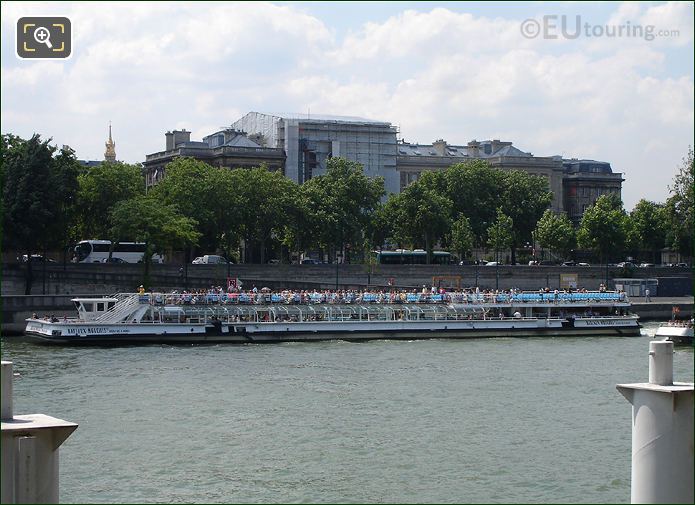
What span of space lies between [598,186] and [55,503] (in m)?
121

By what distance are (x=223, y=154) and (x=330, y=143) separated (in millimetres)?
10329

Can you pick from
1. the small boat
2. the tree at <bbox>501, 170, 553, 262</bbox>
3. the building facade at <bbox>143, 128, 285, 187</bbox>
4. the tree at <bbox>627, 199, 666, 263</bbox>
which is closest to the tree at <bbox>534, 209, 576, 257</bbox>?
the tree at <bbox>501, 170, 553, 262</bbox>

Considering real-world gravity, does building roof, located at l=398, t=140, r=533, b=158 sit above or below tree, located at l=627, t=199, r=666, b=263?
above

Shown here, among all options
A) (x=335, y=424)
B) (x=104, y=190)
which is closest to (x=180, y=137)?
(x=104, y=190)

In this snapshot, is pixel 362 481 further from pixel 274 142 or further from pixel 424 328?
pixel 274 142

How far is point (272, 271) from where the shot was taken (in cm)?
7519

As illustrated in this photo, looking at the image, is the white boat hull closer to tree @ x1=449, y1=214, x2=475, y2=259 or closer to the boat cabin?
the boat cabin

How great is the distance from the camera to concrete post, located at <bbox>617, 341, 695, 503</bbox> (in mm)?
8312

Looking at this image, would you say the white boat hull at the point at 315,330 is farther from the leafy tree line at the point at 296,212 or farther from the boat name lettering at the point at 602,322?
the leafy tree line at the point at 296,212

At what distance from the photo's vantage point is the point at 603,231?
94.7m

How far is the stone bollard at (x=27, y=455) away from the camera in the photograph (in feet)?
26.6

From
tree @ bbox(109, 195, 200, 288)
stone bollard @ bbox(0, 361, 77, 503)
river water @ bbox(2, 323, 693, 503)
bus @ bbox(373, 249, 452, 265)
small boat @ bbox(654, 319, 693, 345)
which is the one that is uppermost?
tree @ bbox(109, 195, 200, 288)

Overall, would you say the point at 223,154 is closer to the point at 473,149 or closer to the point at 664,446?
the point at 473,149

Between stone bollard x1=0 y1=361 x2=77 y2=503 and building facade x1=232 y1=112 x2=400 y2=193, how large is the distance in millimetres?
91940
